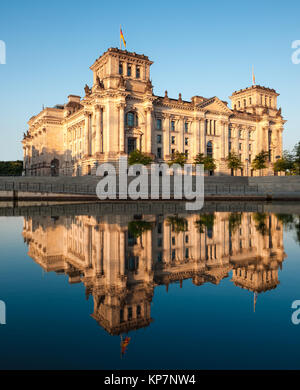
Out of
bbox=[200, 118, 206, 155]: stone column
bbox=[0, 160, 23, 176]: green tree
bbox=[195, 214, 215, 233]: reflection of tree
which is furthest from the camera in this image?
bbox=[0, 160, 23, 176]: green tree

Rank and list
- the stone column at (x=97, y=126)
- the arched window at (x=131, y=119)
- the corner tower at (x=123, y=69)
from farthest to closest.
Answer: the arched window at (x=131, y=119) < the corner tower at (x=123, y=69) < the stone column at (x=97, y=126)

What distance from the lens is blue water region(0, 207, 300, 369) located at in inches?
150

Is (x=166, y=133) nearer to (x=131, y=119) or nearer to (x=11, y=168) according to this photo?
(x=131, y=119)

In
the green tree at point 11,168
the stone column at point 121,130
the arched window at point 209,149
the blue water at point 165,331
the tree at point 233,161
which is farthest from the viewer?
the green tree at point 11,168

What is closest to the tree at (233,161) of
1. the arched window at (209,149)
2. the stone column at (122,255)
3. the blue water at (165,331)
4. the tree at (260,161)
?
the arched window at (209,149)

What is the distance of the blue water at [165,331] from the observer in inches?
150

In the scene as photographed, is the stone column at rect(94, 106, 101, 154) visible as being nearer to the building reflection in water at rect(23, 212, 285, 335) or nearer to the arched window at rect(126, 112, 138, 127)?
the arched window at rect(126, 112, 138, 127)

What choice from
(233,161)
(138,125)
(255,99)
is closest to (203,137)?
(233,161)

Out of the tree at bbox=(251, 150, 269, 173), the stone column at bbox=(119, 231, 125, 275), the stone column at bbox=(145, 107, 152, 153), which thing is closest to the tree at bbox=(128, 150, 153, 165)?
the stone column at bbox=(145, 107, 152, 153)

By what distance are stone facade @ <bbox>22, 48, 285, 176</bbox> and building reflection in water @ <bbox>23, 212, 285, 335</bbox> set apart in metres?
46.0

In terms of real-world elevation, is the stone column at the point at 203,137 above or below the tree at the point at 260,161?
above

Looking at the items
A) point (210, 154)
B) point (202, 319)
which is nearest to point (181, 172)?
point (210, 154)

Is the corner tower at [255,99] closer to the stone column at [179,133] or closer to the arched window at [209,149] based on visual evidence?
the arched window at [209,149]
